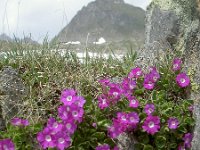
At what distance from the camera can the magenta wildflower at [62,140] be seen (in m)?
3.84

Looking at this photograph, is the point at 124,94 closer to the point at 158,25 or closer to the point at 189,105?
the point at 189,105

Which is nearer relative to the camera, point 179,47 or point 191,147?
point 191,147

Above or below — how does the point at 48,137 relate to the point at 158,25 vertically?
below

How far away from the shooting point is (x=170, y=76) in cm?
477

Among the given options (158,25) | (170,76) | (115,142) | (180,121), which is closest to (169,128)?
(180,121)

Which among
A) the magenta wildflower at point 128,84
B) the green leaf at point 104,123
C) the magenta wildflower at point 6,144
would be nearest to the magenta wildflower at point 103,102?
the green leaf at point 104,123

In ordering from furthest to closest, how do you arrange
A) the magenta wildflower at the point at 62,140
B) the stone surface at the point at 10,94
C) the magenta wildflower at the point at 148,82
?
the magenta wildflower at the point at 148,82
the stone surface at the point at 10,94
the magenta wildflower at the point at 62,140

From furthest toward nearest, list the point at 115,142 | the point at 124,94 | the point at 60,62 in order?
the point at 60,62 < the point at 124,94 < the point at 115,142

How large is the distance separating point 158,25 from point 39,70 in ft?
4.32

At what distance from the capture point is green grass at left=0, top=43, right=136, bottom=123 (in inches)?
181

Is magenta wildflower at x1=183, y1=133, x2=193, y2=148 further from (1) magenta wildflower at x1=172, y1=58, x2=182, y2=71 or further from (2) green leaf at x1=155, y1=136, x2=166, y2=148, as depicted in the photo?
(1) magenta wildflower at x1=172, y1=58, x2=182, y2=71

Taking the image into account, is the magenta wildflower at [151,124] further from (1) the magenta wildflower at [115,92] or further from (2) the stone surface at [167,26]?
(2) the stone surface at [167,26]

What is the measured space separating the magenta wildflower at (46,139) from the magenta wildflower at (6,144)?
20 cm

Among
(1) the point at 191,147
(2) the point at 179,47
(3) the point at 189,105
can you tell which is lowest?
(1) the point at 191,147
